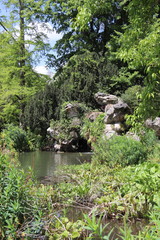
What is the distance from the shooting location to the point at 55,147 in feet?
47.2

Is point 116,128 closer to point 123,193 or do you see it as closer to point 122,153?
point 122,153

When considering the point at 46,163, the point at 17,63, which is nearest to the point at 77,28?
the point at 17,63

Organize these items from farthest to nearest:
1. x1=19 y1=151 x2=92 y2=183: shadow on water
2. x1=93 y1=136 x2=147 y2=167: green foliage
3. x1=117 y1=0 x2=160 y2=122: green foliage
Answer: x1=19 y1=151 x2=92 y2=183: shadow on water < x1=93 y1=136 x2=147 y2=167: green foliage < x1=117 y1=0 x2=160 y2=122: green foliage

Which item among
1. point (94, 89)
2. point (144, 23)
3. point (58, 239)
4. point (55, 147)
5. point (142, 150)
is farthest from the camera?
point (94, 89)

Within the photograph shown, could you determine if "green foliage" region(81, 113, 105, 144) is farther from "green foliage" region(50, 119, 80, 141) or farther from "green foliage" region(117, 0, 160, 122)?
"green foliage" region(117, 0, 160, 122)

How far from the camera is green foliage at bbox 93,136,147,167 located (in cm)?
624

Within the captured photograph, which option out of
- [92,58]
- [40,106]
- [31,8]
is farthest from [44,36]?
[40,106]

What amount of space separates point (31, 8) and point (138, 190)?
19.9 m

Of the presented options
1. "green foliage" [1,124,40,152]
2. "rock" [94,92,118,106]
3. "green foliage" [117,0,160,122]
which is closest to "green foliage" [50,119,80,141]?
"green foliage" [1,124,40,152]

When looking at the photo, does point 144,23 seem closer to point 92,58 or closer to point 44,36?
point 92,58

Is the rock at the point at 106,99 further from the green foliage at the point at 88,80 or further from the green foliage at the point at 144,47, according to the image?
the green foliage at the point at 144,47

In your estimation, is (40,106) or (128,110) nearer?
(128,110)

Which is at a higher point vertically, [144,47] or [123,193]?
[144,47]

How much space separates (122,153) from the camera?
20.6 feet
